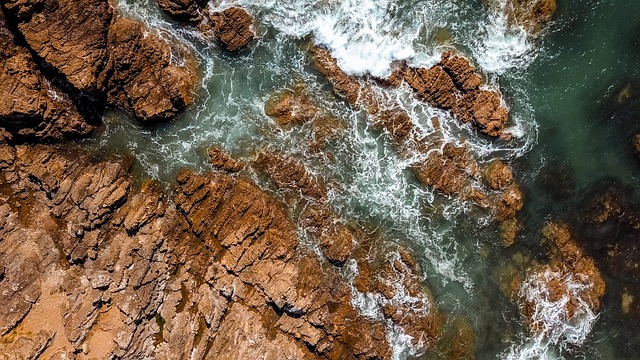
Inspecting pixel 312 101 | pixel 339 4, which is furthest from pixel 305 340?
pixel 339 4

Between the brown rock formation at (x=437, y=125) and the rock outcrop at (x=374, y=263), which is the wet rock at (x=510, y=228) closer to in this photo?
the brown rock formation at (x=437, y=125)

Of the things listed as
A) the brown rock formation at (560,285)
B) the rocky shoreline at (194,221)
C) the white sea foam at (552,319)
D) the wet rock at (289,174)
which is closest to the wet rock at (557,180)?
the rocky shoreline at (194,221)

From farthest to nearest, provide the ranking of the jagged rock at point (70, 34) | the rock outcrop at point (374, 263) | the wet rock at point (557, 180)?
the wet rock at point (557, 180) → the rock outcrop at point (374, 263) → the jagged rock at point (70, 34)

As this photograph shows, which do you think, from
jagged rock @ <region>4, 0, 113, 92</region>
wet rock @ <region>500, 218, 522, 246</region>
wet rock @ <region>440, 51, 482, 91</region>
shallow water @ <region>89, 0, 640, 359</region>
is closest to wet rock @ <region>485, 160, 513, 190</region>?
shallow water @ <region>89, 0, 640, 359</region>

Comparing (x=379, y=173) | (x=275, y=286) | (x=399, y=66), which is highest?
(x=399, y=66)

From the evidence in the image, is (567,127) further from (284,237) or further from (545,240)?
(284,237)

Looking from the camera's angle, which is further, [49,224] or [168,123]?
[168,123]

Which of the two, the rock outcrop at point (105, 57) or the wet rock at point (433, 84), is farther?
the wet rock at point (433, 84)
